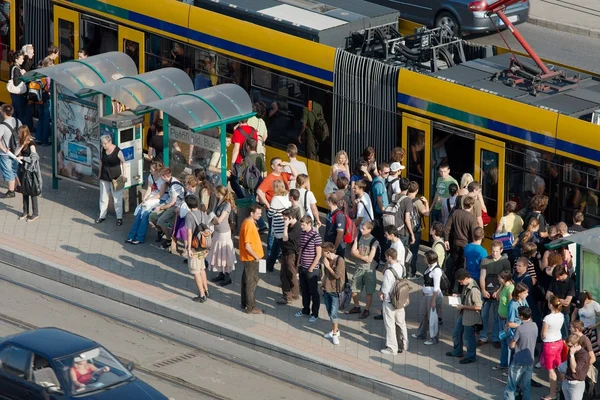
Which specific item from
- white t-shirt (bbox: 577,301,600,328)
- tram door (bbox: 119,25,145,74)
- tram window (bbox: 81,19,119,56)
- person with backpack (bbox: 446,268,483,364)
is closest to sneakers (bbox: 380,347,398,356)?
person with backpack (bbox: 446,268,483,364)

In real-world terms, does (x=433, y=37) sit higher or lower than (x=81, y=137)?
higher

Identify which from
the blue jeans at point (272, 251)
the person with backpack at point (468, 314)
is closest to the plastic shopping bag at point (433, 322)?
the person with backpack at point (468, 314)

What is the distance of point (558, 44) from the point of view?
3031 centimetres

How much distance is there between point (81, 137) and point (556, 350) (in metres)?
A: 9.41

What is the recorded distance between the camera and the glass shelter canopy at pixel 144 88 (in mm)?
21688

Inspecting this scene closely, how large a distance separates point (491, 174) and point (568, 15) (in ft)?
43.8

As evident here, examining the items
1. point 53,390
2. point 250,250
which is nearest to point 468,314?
point 250,250

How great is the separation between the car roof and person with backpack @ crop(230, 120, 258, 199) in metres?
6.27

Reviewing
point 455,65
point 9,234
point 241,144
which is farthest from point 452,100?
point 9,234

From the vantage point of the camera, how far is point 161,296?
19.2 meters

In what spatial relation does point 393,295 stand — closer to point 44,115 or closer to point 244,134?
point 244,134

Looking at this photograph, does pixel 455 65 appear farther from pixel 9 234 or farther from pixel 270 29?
pixel 9 234

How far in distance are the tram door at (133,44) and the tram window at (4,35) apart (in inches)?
117

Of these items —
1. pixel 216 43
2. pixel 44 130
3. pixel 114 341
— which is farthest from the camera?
pixel 44 130
